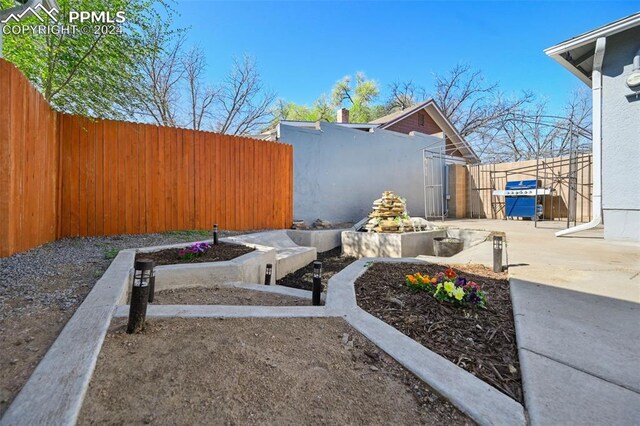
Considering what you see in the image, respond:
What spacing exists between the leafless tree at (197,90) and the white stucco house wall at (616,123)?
47.1 feet

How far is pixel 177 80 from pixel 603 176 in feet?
51.7

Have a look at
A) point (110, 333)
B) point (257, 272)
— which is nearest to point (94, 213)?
point (257, 272)

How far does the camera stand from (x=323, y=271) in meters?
5.15

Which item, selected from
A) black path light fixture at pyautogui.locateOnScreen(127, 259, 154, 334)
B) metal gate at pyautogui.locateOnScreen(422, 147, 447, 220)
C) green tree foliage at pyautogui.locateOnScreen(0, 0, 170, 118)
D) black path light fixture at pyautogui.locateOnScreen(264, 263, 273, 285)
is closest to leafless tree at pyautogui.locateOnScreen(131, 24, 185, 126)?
green tree foliage at pyautogui.locateOnScreen(0, 0, 170, 118)

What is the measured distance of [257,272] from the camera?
3760 millimetres

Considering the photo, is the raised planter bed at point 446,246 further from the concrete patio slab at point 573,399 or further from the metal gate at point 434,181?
the metal gate at point 434,181

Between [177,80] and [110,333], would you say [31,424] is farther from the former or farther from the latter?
[177,80]

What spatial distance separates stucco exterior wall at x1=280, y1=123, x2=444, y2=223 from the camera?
8.08 meters

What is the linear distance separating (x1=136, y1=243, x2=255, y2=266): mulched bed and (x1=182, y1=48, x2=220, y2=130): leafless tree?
44.5ft

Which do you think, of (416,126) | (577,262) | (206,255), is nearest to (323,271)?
(206,255)

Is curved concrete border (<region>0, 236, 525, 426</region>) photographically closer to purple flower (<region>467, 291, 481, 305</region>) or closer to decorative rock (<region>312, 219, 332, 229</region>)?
purple flower (<region>467, 291, 481, 305</region>)

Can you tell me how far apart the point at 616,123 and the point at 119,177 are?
8.47m

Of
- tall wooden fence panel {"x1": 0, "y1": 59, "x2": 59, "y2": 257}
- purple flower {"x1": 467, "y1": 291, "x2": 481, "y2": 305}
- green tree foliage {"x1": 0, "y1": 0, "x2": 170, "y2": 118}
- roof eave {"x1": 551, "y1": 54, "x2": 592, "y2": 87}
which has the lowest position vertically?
purple flower {"x1": 467, "y1": 291, "x2": 481, "y2": 305}

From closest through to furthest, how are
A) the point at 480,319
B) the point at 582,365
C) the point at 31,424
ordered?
the point at 31,424 → the point at 582,365 → the point at 480,319
